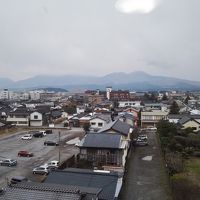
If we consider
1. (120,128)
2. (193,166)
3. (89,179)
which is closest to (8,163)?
(120,128)

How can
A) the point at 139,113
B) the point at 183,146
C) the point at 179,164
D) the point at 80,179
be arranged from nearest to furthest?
the point at 80,179
the point at 179,164
the point at 183,146
the point at 139,113

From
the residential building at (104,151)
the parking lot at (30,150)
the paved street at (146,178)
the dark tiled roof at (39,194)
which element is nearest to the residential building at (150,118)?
the parking lot at (30,150)

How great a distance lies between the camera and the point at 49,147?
30734 millimetres

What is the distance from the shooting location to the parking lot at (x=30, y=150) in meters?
21.8

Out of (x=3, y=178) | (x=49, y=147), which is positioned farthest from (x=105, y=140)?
(x=49, y=147)

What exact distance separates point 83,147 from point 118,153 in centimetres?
250

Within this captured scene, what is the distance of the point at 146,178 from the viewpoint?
2020 centimetres

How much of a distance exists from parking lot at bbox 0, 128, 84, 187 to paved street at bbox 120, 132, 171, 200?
565 centimetres

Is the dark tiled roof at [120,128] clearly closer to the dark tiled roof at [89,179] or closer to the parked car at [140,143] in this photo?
the parked car at [140,143]

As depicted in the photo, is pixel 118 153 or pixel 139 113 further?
pixel 139 113

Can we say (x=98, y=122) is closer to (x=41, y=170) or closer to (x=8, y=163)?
(x=8, y=163)

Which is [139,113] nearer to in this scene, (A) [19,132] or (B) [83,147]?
(A) [19,132]

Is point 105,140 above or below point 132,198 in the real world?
above

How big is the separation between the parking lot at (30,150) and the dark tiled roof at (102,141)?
3.44 m
